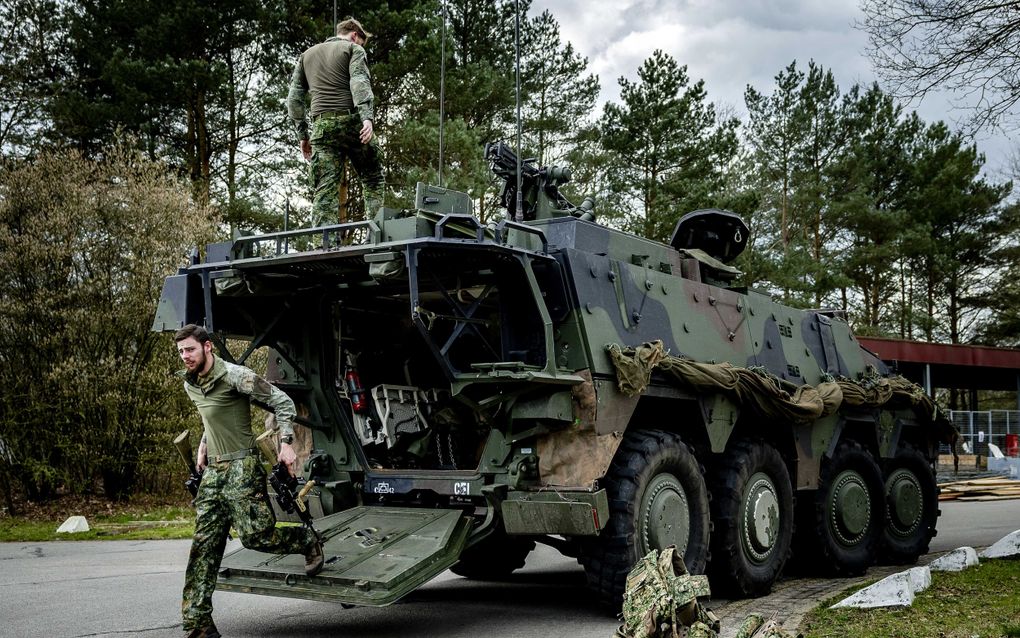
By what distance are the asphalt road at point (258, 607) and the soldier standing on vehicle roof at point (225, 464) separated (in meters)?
0.83

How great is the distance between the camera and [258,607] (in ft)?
25.3

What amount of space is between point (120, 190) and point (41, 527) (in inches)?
207

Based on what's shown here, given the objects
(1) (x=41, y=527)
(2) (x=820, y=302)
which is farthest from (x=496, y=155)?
(2) (x=820, y=302)

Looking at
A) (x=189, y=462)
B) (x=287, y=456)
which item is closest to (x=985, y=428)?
(x=189, y=462)

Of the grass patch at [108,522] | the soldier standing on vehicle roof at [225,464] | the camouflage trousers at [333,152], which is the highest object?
the camouflage trousers at [333,152]

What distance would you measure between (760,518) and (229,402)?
4.43 metres

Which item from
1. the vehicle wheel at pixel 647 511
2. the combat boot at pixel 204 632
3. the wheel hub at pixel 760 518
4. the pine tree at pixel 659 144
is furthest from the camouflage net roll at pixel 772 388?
the pine tree at pixel 659 144

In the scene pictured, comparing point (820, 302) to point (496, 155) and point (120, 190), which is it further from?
point (496, 155)

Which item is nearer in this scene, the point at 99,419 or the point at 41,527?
the point at 41,527

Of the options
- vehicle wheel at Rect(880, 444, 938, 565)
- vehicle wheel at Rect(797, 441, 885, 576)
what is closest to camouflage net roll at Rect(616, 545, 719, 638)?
vehicle wheel at Rect(797, 441, 885, 576)

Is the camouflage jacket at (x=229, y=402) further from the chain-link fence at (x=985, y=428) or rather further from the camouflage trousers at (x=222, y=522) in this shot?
the chain-link fence at (x=985, y=428)

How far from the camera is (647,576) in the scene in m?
5.02

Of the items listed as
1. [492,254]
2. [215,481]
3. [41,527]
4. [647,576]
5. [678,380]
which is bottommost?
[41,527]

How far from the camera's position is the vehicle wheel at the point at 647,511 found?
6836mm
